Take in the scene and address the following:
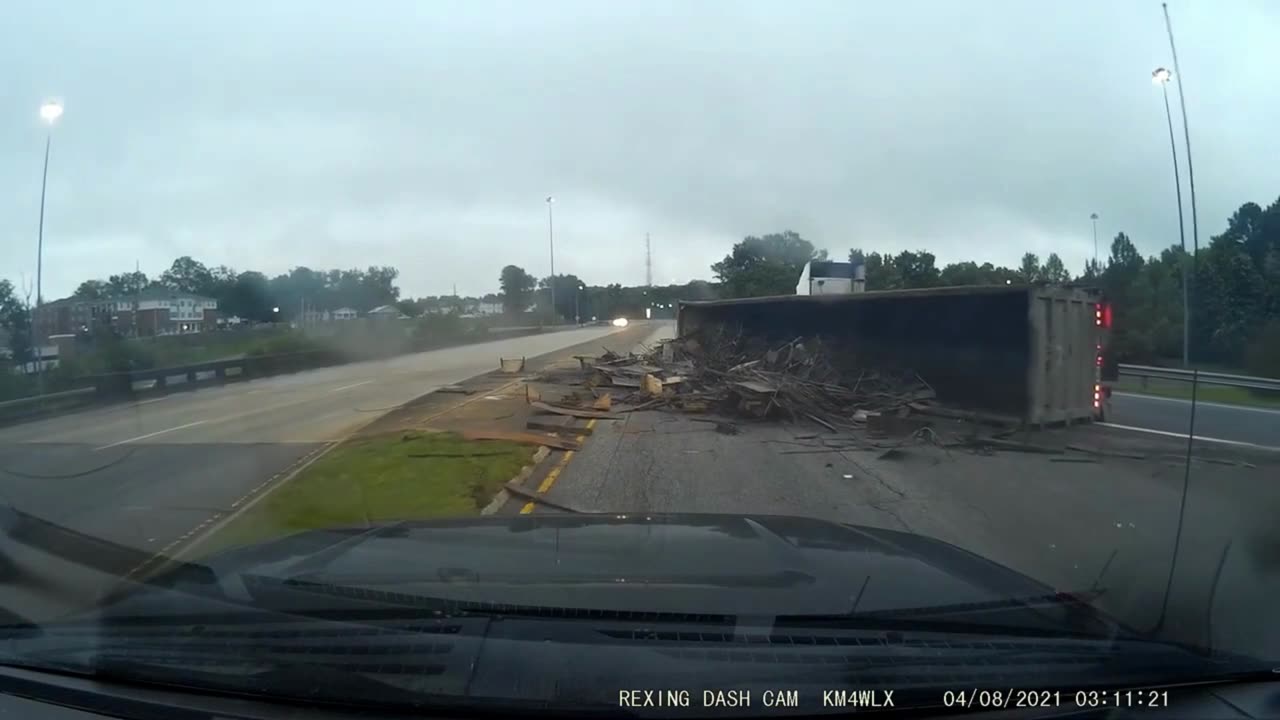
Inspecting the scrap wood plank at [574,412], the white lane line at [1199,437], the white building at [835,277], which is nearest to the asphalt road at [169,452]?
the scrap wood plank at [574,412]

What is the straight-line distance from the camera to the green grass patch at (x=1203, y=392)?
64.1 ft

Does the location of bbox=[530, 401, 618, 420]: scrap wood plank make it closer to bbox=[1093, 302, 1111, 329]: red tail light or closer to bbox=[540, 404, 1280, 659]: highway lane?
bbox=[540, 404, 1280, 659]: highway lane

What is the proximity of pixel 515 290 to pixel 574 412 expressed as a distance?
2253 inches

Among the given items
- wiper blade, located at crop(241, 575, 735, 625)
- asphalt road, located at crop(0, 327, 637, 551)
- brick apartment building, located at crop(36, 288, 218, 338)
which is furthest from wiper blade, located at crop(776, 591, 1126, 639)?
brick apartment building, located at crop(36, 288, 218, 338)

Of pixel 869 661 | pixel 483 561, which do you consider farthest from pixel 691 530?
pixel 869 661

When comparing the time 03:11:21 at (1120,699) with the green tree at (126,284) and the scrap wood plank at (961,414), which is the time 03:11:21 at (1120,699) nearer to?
the scrap wood plank at (961,414)

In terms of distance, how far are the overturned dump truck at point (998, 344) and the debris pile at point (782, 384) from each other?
53 cm

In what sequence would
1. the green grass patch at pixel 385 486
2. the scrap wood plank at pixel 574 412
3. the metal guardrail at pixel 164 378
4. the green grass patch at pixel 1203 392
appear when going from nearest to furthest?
the green grass patch at pixel 385 486 → the scrap wood plank at pixel 574 412 → the green grass patch at pixel 1203 392 → the metal guardrail at pixel 164 378

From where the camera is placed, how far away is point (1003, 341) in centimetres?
1425

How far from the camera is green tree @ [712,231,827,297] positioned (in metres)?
29.7

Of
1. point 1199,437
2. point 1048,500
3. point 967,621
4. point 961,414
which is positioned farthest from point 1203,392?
point 967,621

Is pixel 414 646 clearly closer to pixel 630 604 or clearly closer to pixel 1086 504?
pixel 630 604

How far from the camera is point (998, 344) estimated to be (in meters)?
14.4

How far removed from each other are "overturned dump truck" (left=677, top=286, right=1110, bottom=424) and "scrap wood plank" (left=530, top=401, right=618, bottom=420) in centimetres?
522
